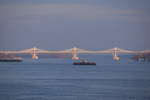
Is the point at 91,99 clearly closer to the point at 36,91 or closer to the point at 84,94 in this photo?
the point at 84,94

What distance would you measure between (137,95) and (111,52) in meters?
46.1

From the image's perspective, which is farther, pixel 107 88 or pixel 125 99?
pixel 107 88

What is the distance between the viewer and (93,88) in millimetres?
22609

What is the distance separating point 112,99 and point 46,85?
6.22m

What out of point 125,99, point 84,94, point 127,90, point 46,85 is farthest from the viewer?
point 46,85

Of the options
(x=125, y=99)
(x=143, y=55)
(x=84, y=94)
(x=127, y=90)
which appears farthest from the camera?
(x=143, y=55)

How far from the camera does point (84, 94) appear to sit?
20.1m

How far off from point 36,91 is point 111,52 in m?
44.9

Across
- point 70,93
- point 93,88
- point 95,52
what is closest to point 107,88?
point 93,88

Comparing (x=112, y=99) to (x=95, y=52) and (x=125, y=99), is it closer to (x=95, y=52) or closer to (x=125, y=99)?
(x=125, y=99)

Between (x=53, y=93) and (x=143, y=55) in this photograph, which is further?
(x=143, y=55)

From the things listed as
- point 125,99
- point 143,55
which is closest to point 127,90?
point 125,99

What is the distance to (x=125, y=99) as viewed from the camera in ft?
60.5

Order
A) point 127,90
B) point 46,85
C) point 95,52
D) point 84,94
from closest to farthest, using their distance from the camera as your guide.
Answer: point 84,94 < point 127,90 < point 46,85 < point 95,52
